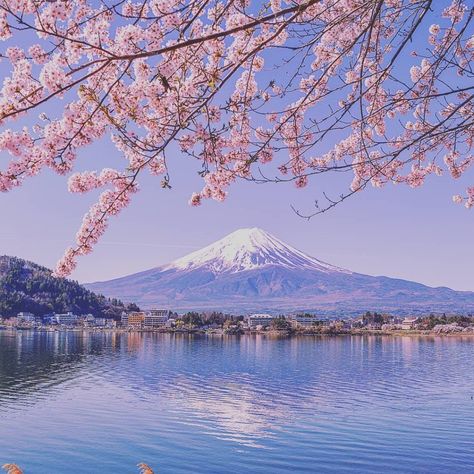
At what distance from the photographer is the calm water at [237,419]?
15781mm

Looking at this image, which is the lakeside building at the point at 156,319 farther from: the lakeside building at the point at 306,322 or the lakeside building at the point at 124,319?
the lakeside building at the point at 306,322

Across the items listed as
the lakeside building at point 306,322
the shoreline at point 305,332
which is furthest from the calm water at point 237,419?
the lakeside building at point 306,322

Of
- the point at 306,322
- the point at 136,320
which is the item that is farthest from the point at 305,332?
the point at 136,320

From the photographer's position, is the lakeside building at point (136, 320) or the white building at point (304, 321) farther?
the lakeside building at point (136, 320)

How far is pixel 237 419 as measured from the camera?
21547 millimetres

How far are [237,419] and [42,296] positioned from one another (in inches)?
5046

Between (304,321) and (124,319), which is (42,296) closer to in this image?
(124,319)

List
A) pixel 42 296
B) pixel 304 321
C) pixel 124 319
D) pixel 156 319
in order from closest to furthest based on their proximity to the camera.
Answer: pixel 304 321 < pixel 156 319 < pixel 124 319 < pixel 42 296

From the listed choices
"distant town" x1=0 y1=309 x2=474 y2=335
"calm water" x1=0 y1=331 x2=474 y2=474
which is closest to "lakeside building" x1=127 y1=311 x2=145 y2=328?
"distant town" x1=0 y1=309 x2=474 y2=335

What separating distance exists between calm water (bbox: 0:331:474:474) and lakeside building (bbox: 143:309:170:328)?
7862 centimetres

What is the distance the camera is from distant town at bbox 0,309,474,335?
10244 centimetres

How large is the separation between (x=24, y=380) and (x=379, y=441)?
22.0 metres

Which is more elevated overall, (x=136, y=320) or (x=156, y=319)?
(x=156, y=319)

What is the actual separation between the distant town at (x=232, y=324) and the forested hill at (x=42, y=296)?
3.71 metres
